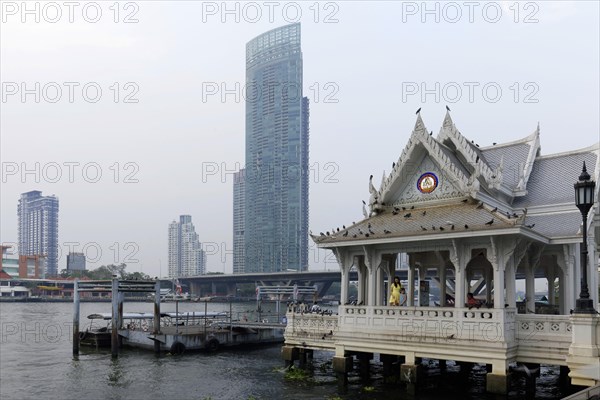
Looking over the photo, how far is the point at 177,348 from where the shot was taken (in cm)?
3909

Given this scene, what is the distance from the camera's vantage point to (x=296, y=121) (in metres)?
178

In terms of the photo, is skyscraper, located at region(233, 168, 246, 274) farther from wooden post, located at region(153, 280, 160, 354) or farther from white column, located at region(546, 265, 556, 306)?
white column, located at region(546, 265, 556, 306)

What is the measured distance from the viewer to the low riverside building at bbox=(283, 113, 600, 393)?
2084 centimetres

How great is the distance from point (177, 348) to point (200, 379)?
363 inches

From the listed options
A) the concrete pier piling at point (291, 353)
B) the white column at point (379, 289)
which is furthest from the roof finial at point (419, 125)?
the concrete pier piling at point (291, 353)

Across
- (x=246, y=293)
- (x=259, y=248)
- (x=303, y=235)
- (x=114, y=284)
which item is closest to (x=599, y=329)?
(x=114, y=284)

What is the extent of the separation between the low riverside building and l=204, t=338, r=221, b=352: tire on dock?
12779mm

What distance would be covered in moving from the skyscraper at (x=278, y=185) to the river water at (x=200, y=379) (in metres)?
109

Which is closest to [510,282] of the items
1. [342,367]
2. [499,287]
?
[499,287]

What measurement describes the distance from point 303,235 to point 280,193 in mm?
14744

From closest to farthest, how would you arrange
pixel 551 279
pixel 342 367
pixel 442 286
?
pixel 342 367
pixel 442 286
pixel 551 279

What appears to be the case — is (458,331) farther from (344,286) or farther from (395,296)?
(344,286)

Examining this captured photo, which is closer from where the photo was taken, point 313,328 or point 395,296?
point 395,296

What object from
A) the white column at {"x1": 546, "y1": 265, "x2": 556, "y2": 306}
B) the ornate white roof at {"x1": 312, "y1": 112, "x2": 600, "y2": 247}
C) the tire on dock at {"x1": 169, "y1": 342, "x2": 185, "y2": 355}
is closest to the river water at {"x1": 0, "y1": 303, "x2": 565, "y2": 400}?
the tire on dock at {"x1": 169, "y1": 342, "x2": 185, "y2": 355}
